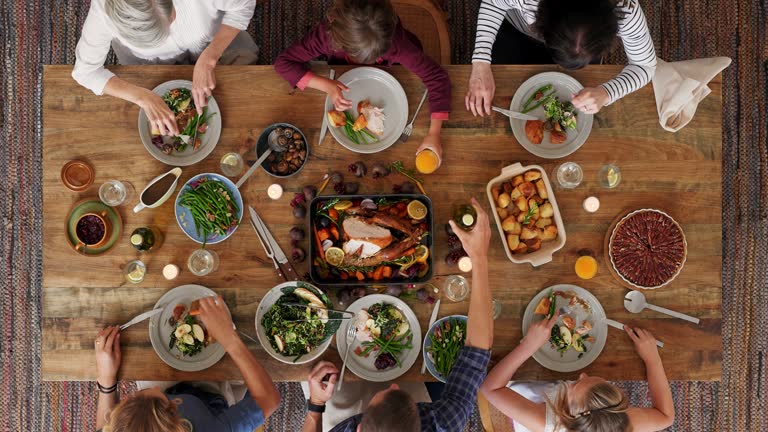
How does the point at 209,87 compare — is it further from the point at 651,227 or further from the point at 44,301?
the point at 651,227

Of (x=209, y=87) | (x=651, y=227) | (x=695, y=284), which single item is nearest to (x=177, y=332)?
(x=209, y=87)

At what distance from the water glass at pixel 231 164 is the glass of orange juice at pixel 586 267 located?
1.45 m

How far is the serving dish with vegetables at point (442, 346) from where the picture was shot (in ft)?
6.82

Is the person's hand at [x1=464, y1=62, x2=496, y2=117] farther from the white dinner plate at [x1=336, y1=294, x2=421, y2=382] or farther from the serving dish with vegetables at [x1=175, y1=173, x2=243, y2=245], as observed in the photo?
the serving dish with vegetables at [x1=175, y1=173, x2=243, y2=245]

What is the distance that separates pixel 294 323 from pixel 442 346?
0.61m

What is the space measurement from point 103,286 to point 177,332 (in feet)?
1.24

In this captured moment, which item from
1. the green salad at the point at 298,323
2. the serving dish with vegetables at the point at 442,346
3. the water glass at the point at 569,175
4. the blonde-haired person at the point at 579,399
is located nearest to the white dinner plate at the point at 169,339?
the green salad at the point at 298,323

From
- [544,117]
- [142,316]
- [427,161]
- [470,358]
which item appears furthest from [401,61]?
[142,316]

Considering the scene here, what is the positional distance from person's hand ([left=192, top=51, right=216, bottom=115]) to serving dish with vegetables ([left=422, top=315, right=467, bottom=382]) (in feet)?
4.32

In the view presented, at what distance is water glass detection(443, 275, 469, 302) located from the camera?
2.10 metres

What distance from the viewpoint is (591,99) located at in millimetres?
2037

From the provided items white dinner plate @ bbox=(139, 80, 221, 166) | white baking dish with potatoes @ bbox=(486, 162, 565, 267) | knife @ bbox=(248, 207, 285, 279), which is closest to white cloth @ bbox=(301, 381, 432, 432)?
knife @ bbox=(248, 207, 285, 279)

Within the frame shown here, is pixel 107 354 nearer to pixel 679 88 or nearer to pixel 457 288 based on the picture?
pixel 457 288

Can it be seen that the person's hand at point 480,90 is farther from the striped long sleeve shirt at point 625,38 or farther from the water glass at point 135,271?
the water glass at point 135,271
